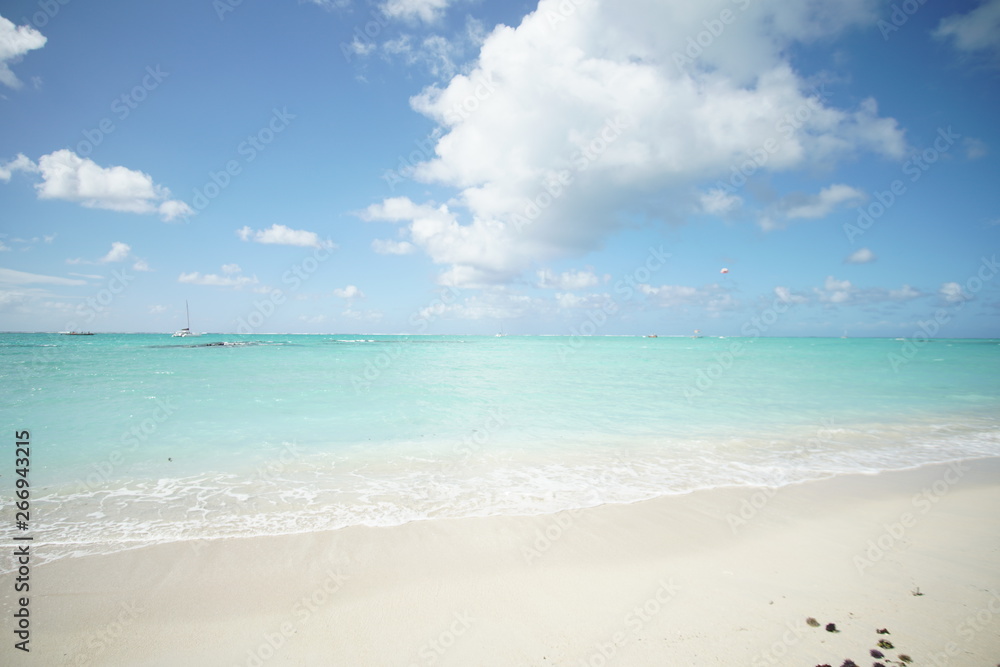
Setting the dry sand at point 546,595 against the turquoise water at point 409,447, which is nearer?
the dry sand at point 546,595

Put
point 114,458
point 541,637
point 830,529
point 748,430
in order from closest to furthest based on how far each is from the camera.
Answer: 1. point 541,637
2. point 830,529
3. point 114,458
4. point 748,430

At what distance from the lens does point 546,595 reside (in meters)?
3.92

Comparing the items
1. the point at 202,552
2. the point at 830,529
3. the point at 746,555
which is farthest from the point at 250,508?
the point at 830,529

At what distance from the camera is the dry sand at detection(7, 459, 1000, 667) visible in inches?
126

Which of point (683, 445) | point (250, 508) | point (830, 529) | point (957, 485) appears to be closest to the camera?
point (830, 529)

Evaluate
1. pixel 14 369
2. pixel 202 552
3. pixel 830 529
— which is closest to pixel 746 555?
pixel 830 529

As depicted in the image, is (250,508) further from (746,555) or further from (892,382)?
(892,382)

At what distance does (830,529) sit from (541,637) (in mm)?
4666

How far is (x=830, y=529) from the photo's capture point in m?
5.38

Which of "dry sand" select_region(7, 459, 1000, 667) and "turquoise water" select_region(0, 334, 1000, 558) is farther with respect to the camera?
"turquoise water" select_region(0, 334, 1000, 558)

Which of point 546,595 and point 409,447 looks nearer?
point 546,595

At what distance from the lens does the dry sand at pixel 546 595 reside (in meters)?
3.21

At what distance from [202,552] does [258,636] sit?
1.94 metres

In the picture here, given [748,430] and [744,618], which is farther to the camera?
[748,430]
